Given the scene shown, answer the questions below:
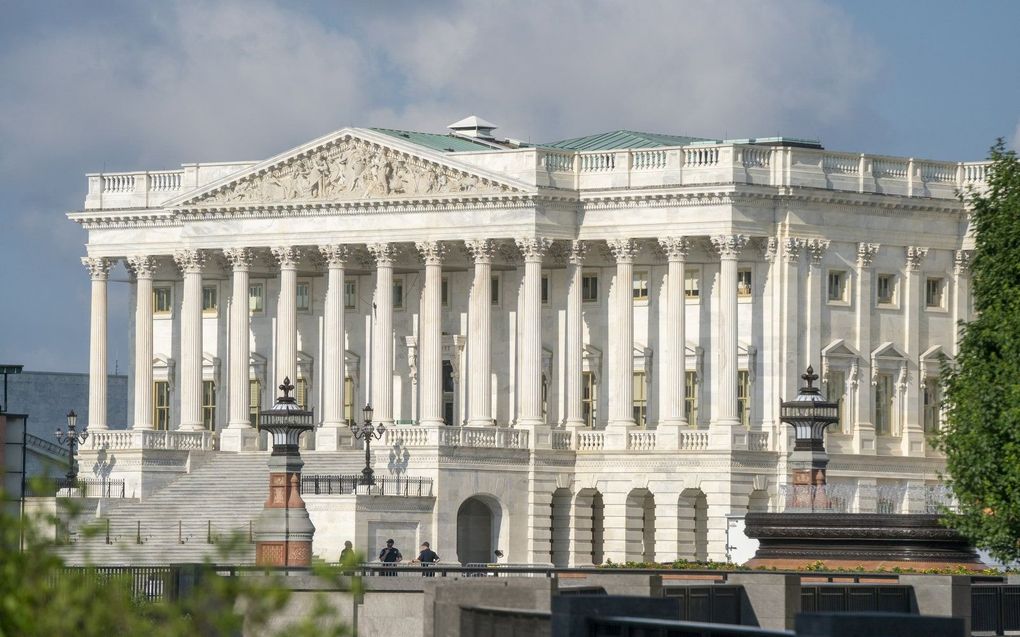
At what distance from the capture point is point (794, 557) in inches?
2990

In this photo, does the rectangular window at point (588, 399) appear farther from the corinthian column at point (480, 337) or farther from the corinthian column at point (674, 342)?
the corinthian column at point (480, 337)

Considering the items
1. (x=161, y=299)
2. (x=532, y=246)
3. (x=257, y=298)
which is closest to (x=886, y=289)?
(x=532, y=246)

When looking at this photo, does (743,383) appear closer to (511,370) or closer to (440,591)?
(511,370)

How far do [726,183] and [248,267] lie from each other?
66.9 ft

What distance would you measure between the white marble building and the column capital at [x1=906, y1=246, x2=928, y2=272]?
10cm

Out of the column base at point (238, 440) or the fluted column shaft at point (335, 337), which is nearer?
the fluted column shaft at point (335, 337)

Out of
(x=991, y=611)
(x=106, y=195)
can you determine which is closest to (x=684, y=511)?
(x=106, y=195)

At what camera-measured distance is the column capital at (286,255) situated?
114125mm

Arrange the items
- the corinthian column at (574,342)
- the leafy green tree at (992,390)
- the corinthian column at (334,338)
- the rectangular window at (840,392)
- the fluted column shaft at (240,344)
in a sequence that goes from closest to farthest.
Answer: the leafy green tree at (992,390), the rectangular window at (840,392), the corinthian column at (574,342), the corinthian column at (334,338), the fluted column shaft at (240,344)

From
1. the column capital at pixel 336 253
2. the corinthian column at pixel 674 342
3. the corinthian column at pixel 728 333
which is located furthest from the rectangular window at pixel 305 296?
the corinthian column at pixel 728 333

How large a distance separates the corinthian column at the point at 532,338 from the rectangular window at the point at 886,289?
13.1 metres

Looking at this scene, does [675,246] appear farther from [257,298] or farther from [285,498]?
[285,498]

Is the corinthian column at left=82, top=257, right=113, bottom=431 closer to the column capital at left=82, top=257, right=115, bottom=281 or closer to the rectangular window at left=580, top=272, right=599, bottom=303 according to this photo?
the column capital at left=82, top=257, right=115, bottom=281

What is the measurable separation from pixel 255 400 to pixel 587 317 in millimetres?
14738
